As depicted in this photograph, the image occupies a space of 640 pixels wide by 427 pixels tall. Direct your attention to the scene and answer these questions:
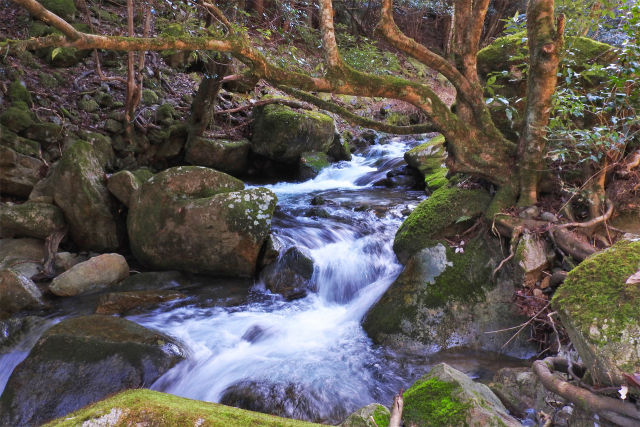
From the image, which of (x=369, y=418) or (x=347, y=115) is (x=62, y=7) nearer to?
(x=347, y=115)

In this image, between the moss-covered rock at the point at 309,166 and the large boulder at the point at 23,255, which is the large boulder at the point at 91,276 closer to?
the large boulder at the point at 23,255

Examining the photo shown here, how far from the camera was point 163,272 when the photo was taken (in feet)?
19.9

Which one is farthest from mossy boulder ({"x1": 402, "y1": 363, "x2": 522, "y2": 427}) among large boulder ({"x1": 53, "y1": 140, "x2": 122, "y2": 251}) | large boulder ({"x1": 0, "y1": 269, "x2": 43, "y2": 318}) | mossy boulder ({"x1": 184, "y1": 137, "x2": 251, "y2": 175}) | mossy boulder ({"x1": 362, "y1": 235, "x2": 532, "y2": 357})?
mossy boulder ({"x1": 184, "y1": 137, "x2": 251, "y2": 175})

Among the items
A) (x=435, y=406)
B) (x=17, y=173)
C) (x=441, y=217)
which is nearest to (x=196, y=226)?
(x=441, y=217)

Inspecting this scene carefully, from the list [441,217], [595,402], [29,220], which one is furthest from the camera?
[29,220]

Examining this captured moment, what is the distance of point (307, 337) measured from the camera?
4.96 m

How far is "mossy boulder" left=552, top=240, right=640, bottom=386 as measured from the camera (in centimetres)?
203

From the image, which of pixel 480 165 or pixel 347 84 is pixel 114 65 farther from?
pixel 480 165

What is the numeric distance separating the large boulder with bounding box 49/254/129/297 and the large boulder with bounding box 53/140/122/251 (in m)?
0.92

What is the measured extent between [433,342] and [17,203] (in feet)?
23.5

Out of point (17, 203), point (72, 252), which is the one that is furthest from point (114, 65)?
point (72, 252)

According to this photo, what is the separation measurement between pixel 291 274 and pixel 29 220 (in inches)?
166

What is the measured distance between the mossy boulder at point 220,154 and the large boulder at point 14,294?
5.45m

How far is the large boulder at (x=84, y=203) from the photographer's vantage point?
21.4 ft
